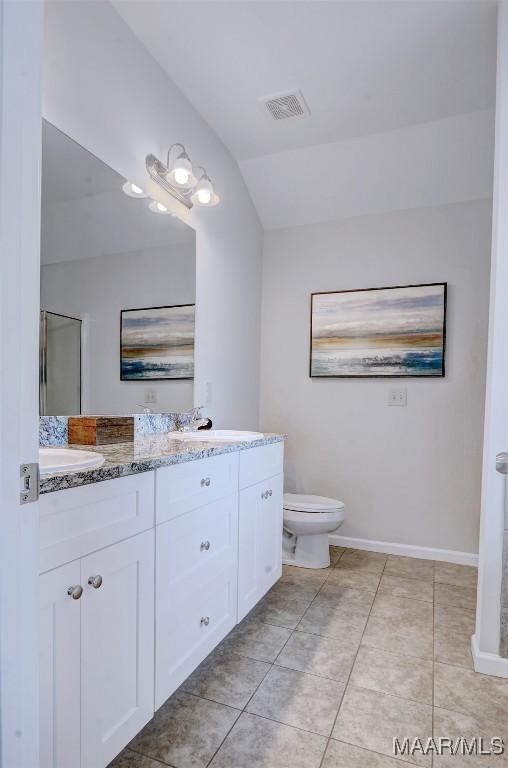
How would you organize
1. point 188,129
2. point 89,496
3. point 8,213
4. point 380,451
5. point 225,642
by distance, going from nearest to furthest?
point 8,213, point 89,496, point 225,642, point 188,129, point 380,451

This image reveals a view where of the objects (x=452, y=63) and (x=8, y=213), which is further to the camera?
(x=452, y=63)

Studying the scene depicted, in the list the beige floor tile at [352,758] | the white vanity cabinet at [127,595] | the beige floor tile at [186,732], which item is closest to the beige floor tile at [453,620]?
the beige floor tile at [352,758]

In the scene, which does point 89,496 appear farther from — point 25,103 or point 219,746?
point 219,746

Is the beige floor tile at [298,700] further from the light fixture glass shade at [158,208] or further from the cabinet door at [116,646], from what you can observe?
the light fixture glass shade at [158,208]

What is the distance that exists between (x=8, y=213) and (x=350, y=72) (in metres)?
2.17

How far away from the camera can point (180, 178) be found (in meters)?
2.11

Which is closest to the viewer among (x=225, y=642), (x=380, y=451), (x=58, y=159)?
(x=58, y=159)

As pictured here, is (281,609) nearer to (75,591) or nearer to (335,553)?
(335,553)

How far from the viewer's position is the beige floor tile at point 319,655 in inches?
65.9

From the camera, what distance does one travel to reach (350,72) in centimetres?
212

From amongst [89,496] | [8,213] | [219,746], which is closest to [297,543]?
[219,746]

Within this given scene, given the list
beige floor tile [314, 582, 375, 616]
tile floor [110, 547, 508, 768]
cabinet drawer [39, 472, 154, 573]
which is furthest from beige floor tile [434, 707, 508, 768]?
cabinet drawer [39, 472, 154, 573]

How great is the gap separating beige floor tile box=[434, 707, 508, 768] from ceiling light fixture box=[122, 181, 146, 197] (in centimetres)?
232

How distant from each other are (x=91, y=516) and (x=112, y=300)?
3.67 ft
